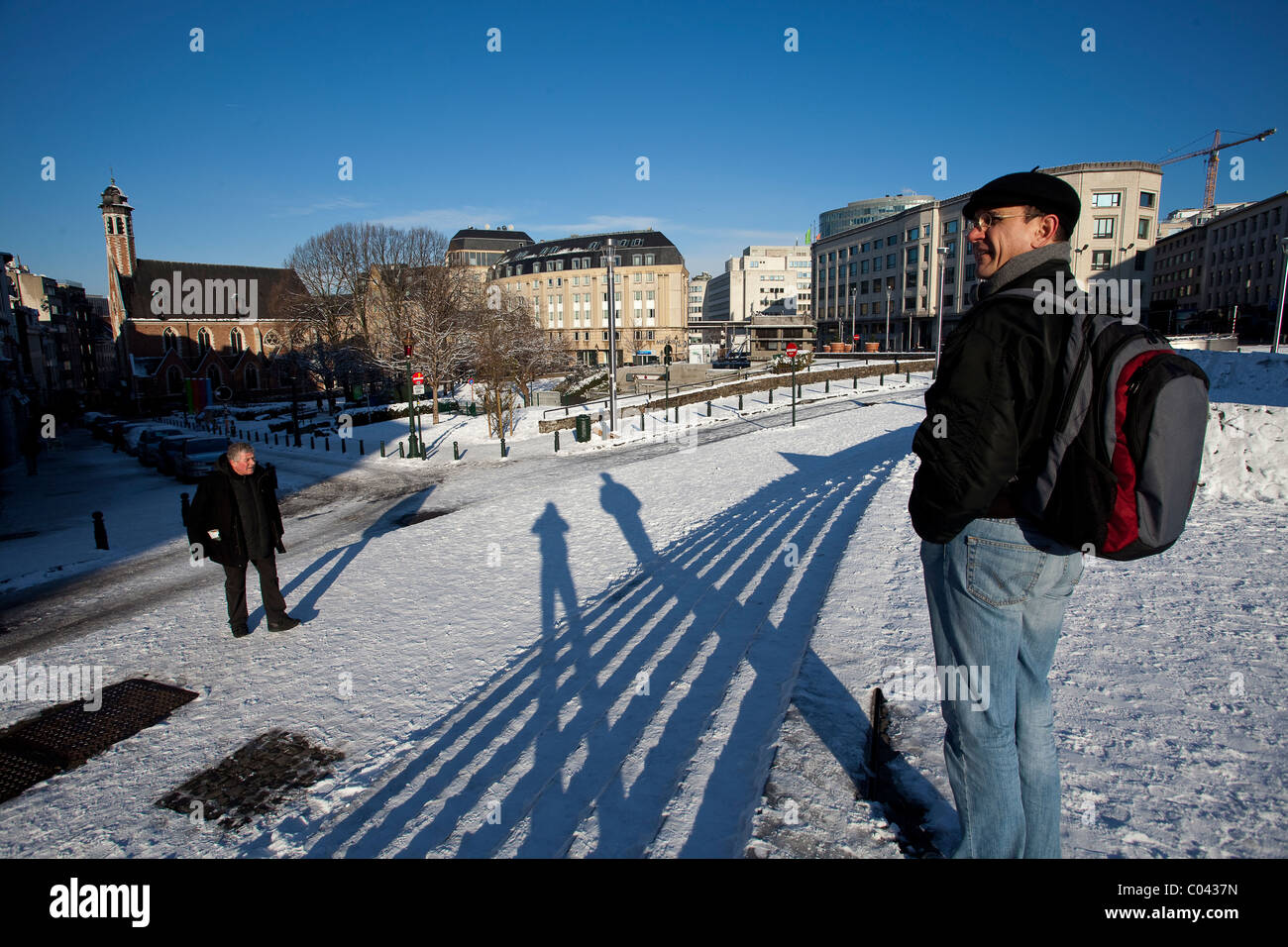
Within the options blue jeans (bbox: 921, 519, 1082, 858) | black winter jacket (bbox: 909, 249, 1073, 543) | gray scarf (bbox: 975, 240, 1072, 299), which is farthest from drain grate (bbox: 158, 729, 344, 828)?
gray scarf (bbox: 975, 240, 1072, 299)

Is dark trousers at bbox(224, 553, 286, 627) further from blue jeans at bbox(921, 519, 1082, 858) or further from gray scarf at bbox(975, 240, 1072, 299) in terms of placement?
gray scarf at bbox(975, 240, 1072, 299)

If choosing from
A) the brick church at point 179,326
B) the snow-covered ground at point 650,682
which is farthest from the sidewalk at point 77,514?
the brick church at point 179,326

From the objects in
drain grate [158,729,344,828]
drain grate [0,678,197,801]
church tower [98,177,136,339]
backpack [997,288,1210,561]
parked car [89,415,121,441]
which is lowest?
drain grate [0,678,197,801]

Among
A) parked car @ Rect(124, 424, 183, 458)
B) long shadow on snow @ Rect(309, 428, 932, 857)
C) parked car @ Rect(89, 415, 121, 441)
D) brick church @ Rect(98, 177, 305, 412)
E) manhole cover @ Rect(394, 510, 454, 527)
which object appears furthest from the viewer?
brick church @ Rect(98, 177, 305, 412)

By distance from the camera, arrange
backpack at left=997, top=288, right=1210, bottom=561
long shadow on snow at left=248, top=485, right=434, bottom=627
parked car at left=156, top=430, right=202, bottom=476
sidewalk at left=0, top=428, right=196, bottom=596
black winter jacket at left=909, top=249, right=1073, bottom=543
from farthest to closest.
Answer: parked car at left=156, top=430, right=202, bottom=476, sidewalk at left=0, top=428, right=196, bottom=596, long shadow on snow at left=248, top=485, right=434, bottom=627, black winter jacket at left=909, top=249, right=1073, bottom=543, backpack at left=997, top=288, right=1210, bottom=561

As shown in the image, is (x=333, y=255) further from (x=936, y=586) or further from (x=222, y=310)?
(x=936, y=586)

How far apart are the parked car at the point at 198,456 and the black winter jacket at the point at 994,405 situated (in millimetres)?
24491

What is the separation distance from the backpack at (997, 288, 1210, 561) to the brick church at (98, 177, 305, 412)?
6990cm

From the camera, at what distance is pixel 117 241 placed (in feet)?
228

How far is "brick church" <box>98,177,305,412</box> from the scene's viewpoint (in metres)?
63.8

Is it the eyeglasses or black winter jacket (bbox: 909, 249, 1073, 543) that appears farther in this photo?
the eyeglasses

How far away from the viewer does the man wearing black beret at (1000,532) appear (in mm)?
1929

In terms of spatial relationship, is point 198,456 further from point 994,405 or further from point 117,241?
point 117,241
